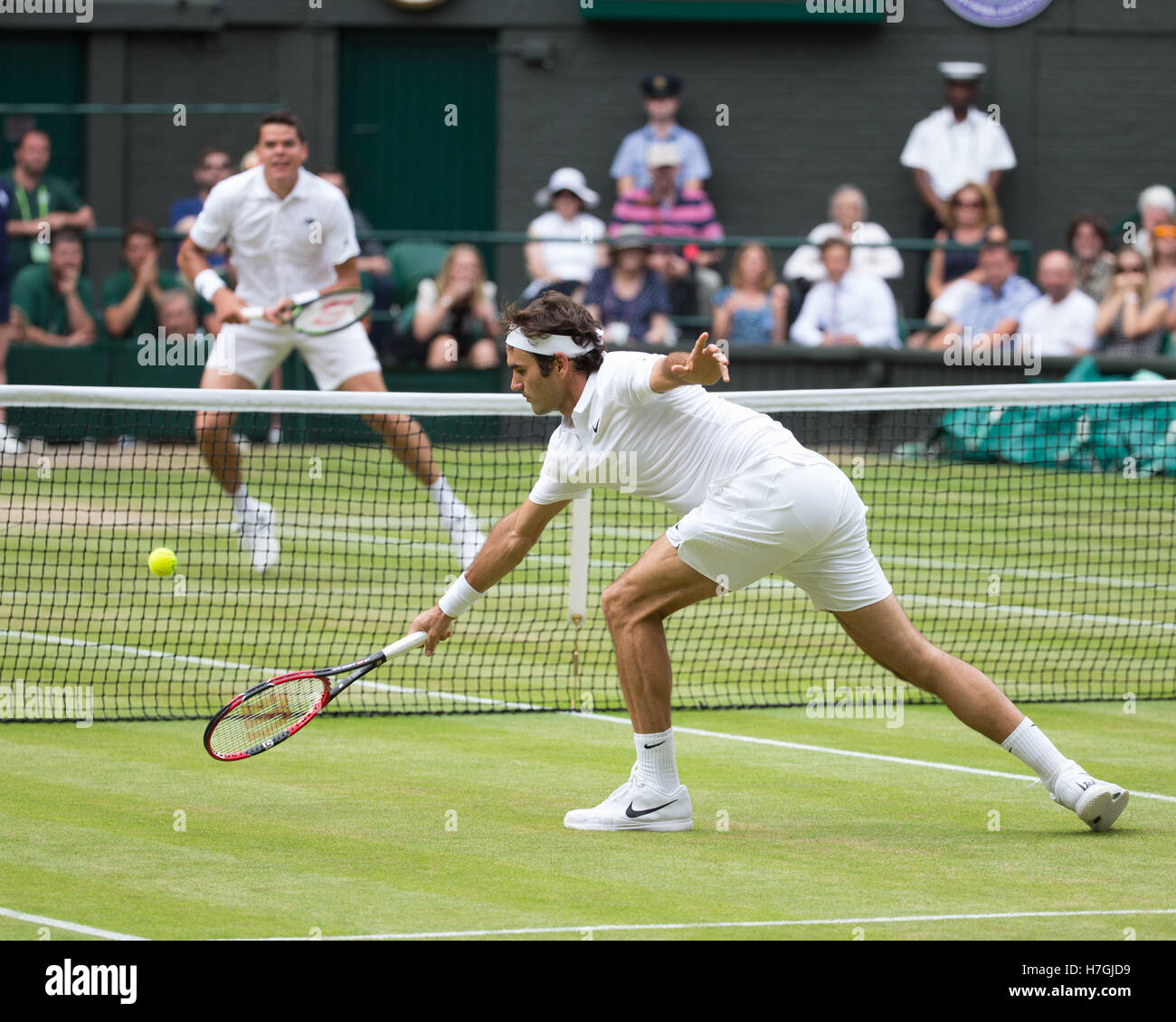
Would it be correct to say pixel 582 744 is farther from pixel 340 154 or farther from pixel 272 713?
pixel 340 154

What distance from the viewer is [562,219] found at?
18.4 m

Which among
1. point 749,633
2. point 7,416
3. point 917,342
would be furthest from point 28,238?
point 749,633

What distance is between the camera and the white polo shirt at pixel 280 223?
10.8 metres

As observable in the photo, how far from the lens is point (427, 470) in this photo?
34.8 ft

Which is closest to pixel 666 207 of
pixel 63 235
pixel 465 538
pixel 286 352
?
pixel 63 235

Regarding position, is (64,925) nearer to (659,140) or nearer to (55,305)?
(55,305)

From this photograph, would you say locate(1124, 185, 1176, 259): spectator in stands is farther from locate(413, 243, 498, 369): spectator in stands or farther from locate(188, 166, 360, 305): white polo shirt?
locate(188, 166, 360, 305): white polo shirt

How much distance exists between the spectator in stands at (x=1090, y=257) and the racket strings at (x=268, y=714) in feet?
38.1

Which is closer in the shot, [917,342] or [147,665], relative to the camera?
[147,665]

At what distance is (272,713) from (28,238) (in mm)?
12322

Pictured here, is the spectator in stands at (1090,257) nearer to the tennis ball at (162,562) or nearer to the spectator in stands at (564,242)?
the spectator in stands at (564,242)

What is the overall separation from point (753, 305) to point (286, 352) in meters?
7.07

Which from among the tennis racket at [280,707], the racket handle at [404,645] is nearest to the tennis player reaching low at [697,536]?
the racket handle at [404,645]

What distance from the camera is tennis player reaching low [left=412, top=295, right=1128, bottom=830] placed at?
5.88 m
